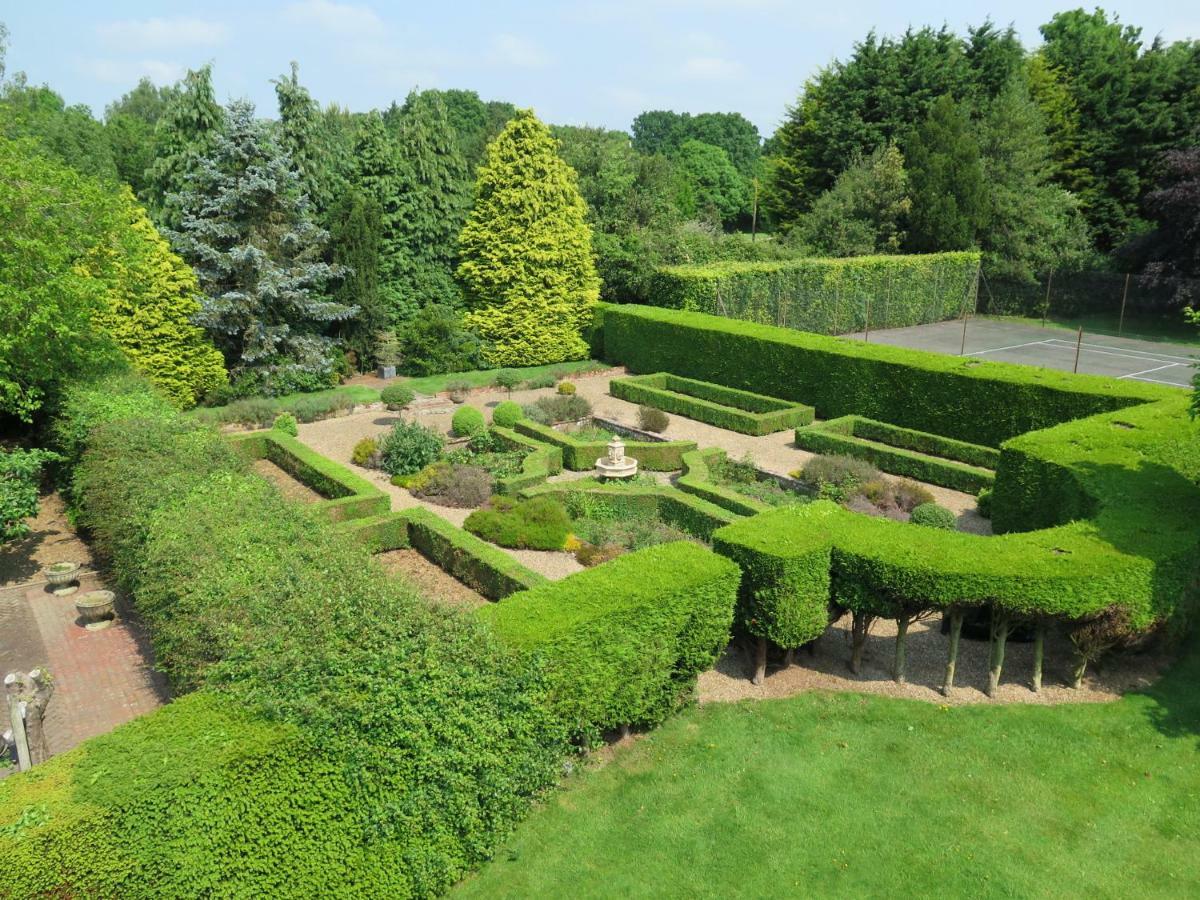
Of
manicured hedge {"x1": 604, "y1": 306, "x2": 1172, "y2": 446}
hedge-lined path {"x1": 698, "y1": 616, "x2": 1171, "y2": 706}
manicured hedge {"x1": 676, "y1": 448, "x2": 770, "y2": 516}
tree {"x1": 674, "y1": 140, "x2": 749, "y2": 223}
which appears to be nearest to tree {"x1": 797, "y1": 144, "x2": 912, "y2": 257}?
manicured hedge {"x1": 604, "y1": 306, "x2": 1172, "y2": 446}

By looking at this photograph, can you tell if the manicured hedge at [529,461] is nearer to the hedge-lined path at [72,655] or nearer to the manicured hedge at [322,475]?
the manicured hedge at [322,475]

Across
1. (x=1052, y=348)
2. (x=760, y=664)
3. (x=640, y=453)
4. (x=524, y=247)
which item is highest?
(x=524, y=247)

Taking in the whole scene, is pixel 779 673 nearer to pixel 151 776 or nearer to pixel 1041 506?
pixel 1041 506

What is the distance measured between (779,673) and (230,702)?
6971 mm

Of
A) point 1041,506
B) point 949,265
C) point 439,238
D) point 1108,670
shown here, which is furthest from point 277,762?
point 949,265

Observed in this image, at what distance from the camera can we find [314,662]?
772 cm

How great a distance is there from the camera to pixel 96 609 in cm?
1339

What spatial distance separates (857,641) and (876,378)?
12362 millimetres

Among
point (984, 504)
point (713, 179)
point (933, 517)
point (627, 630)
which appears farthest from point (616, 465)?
point (713, 179)

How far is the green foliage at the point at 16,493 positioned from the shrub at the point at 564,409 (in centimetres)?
1219

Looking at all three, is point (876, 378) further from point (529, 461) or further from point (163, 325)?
point (163, 325)

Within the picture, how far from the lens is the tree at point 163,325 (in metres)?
24.0

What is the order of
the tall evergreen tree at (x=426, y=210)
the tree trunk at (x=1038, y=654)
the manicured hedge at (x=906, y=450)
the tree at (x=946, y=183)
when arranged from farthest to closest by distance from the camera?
the tree at (x=946, y=183) → the tall evergreen tree at (x=426, y=210) → the manicured hedge at (x=906, y=450) → the tree trunk at (x=1038, y=654)

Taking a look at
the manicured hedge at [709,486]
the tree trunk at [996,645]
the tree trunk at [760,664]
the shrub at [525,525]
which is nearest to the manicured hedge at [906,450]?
the manicured hedge at [709,486]
